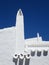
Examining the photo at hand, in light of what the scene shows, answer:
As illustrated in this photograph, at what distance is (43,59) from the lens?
59.5 feet

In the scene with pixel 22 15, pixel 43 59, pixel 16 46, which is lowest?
pixel 43 59

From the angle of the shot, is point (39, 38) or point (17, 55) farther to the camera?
point (39, 38)

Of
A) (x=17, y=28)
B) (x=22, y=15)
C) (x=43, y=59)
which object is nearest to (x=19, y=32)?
(x=17, y=28)

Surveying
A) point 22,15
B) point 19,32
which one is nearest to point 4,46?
point 19,32

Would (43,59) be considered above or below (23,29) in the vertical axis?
below

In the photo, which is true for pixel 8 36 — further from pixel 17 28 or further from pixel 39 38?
pixel 39 38

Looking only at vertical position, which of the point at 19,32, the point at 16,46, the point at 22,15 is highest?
the point at 22,15

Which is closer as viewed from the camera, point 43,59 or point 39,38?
point 43,59

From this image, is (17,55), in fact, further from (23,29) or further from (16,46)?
(23,29)

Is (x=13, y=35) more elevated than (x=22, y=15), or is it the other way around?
(x=22, y=15)

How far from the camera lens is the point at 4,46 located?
17953 mm

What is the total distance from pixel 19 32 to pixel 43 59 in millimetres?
3135

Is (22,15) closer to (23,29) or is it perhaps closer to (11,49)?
(23,29)

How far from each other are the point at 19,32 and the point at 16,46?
125cm
